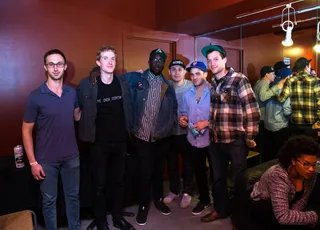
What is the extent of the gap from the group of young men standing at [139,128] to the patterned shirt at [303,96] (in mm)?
963

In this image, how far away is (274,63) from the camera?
336 cm

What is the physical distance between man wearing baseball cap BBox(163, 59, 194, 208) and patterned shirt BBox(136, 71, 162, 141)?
381 mm

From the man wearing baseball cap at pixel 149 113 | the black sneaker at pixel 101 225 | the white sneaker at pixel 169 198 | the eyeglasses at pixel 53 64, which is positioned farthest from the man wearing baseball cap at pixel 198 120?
the eyeglasses at pixel 53 64

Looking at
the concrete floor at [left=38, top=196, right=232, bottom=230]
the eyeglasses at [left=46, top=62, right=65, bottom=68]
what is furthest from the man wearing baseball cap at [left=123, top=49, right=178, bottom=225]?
the eyeglasses at [left=46, top=62, right=65, bottom=68]

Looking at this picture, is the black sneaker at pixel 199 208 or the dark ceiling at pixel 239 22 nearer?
the dark ceiling at pixel 239 22

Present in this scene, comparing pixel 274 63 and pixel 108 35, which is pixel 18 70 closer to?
pixel 108 35

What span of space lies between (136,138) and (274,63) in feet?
6.34

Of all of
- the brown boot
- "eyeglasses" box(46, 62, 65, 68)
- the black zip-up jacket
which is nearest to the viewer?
"eyeglasses" box(46, 62, 65, 68)

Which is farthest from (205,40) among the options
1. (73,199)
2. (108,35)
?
(73,199)

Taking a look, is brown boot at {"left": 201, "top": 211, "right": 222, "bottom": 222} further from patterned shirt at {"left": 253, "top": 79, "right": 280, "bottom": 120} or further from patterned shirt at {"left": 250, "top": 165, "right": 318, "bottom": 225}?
patterned shirt at {"left": 253, "top": 79, "right": 280, "bottom": 120}

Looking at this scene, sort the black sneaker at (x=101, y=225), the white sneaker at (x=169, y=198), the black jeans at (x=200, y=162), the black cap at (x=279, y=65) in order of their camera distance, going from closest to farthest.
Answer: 1. the black sneaker at (x=101, y=225)
2. the black jeans at (x=200, y=162)
3. the white sneaker at (x=169, y=198)
4. the black cap at (x=279, y=65)

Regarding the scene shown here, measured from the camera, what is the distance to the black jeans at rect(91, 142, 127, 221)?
234 cm

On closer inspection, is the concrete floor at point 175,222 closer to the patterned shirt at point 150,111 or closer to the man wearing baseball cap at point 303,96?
the patterned shirt at point 150,111

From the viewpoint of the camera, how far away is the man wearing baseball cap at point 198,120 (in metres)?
2.69
